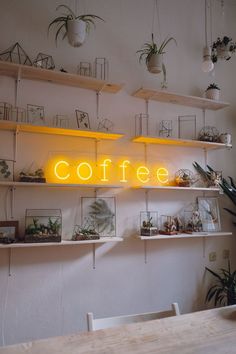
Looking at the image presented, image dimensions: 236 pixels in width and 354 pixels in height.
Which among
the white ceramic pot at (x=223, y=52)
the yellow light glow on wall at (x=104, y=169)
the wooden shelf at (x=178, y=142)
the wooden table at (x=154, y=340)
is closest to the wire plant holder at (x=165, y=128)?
the wooden shelf at (x=178, y=142)

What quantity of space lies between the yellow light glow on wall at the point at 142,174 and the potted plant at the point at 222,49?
1.34 meters

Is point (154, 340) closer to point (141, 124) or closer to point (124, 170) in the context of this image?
point (124, 170)

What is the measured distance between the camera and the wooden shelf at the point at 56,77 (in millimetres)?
2082

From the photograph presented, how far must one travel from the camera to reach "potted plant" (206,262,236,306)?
2560 millimetres

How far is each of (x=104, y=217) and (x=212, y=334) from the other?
1.35m

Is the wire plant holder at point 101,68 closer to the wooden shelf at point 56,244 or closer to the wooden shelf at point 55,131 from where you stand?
the wooden shelf at point 55,131

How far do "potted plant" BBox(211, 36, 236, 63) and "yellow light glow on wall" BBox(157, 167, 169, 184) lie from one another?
48.5 inches

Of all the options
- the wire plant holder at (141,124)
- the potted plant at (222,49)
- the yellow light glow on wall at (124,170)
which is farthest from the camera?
the potted plant at (222,49)

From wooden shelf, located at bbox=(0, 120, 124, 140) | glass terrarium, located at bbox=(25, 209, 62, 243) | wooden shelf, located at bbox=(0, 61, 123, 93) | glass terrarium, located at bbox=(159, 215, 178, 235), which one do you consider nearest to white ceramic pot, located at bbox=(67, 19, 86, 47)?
wooden shelf, located at bbox=(0, 61, 123, 93)

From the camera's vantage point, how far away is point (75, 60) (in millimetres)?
2434

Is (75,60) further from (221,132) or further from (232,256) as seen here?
(232,256)

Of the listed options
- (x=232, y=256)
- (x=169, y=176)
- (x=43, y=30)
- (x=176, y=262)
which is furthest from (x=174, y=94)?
(x=232, y=256)

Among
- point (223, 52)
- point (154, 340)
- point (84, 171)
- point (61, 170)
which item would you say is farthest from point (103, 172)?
point (223, 52)

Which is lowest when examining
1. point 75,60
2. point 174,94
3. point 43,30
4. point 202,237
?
point 202,237
